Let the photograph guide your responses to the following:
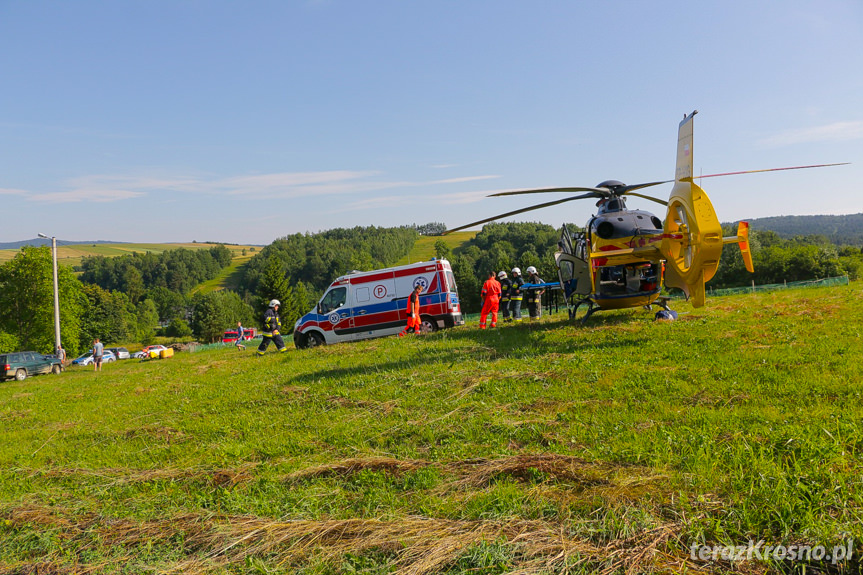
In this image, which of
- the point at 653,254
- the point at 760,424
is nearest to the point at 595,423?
the point at 760,424

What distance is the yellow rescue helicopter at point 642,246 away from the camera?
9336 millimetres

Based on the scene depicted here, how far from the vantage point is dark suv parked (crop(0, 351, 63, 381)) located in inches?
1073

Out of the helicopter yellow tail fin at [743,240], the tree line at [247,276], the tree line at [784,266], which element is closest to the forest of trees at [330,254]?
the tree line at [247,276]

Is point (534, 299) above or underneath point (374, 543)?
above

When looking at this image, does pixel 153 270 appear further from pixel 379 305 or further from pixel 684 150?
pixel 684 150

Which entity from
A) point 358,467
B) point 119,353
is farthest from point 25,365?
point 119,353

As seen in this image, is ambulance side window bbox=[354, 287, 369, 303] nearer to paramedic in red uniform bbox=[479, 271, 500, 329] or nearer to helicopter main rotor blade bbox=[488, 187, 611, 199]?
paramedic in red uniform bbox=[479, 271, 500, 329]

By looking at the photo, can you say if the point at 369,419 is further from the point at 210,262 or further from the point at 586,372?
the point at 210,262

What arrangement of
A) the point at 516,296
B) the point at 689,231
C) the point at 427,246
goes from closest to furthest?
the point at 689,231, the point at 516,296, the point at 427,246

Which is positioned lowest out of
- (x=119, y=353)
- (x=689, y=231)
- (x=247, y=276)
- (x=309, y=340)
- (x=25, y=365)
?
(x=119, y=353)

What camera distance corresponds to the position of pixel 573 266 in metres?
14.3

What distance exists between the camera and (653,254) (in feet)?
38.9

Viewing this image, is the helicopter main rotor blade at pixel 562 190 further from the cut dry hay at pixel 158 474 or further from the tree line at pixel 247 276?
the tree line at pixel 247 276

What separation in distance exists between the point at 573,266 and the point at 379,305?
7779mm
